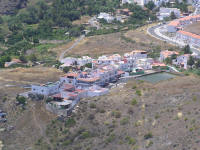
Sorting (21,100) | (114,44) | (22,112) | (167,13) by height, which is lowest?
(22,112)

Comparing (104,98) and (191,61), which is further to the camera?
(191,61)

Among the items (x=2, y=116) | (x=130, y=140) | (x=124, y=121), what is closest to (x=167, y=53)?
(x=124, y=121)

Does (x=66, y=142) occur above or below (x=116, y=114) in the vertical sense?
below

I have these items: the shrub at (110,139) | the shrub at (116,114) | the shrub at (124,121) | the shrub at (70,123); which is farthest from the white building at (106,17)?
the shrub at (110,139)

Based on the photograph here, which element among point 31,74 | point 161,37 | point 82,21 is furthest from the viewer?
point 82,21

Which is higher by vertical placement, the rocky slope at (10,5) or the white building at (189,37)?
the rocky slope at (10,5)

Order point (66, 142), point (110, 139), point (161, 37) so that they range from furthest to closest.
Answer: point (161, 37), point (66, 142), point (110, 139)

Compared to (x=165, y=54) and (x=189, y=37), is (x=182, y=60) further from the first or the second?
(x=189, y=37)

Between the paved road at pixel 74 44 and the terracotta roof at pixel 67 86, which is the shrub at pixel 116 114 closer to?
the terracotta roof at pixel 67 86
